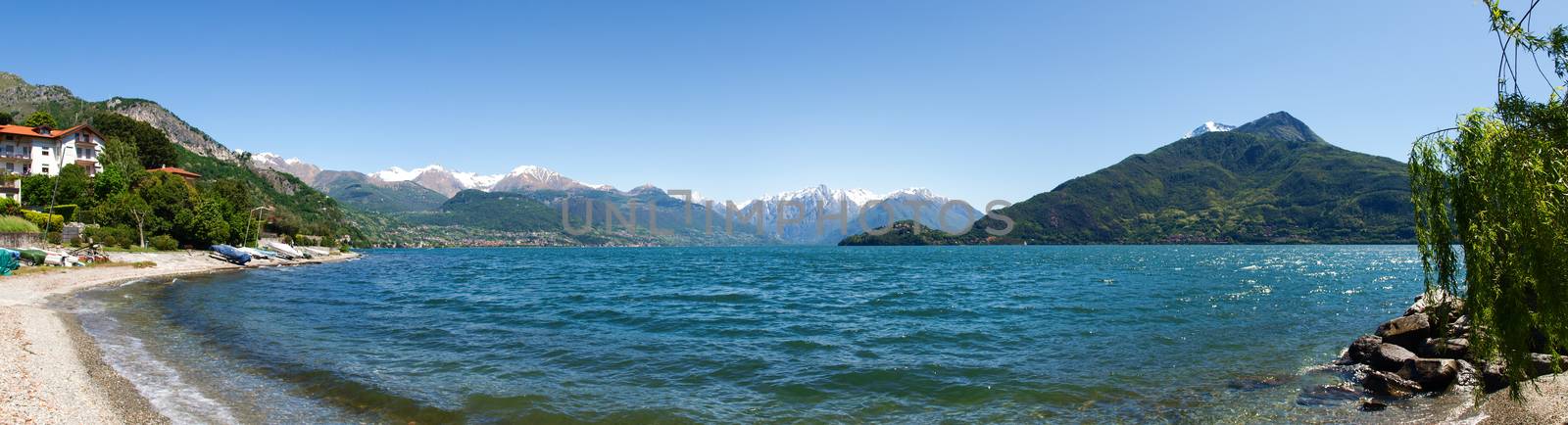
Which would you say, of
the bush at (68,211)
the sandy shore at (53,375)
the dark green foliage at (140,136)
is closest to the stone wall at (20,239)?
the bush at (68,211)

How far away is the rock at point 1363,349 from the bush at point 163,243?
104 metres

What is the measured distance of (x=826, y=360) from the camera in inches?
850

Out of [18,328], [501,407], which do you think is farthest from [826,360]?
[18,328]

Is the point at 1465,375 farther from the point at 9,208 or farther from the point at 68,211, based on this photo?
the point at 68,211

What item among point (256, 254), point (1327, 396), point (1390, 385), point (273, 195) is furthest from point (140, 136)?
point (1390, 385)

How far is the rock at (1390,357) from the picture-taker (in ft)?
57.6

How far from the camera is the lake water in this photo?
614 inches

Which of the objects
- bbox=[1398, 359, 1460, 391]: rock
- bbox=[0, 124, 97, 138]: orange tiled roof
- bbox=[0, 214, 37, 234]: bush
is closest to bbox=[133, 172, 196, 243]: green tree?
bbox=[0, 214, 37, 234]: bush

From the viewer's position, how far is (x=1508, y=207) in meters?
8.46

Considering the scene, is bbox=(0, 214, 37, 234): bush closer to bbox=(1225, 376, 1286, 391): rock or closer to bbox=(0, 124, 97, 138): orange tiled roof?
bbox=(0, 124, 97, 138): orange tiled roof

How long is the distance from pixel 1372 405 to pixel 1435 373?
2.41 metres

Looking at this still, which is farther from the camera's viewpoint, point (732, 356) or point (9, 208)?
point (9, 208)

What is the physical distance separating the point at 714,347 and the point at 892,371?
7.33 m

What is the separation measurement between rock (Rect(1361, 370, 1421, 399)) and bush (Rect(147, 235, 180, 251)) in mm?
103190
